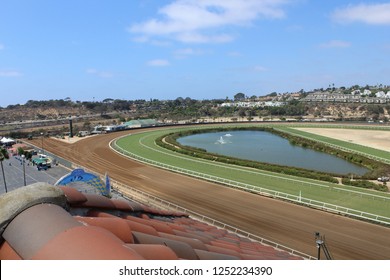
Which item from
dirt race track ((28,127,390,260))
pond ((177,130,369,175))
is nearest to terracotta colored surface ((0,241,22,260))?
dirt race track ((28,127,390,260))

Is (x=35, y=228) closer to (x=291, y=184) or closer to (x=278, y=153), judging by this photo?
(x=291, y=184)

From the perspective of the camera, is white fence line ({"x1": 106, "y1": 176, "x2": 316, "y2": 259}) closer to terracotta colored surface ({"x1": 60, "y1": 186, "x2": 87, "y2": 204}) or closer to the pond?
terracotta colored surface ({"x1": 60, "y1": 186, "x2": 87, "y2": 204})

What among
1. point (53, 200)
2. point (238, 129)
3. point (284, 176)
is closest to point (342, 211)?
point (284, 176)

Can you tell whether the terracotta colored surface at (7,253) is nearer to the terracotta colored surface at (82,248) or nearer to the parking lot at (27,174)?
the terracotta colored surface at (82,248)

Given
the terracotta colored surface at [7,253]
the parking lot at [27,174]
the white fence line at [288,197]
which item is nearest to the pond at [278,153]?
the white fence line at [288,197]

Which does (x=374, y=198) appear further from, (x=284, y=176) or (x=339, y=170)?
(x=339, y=170)
